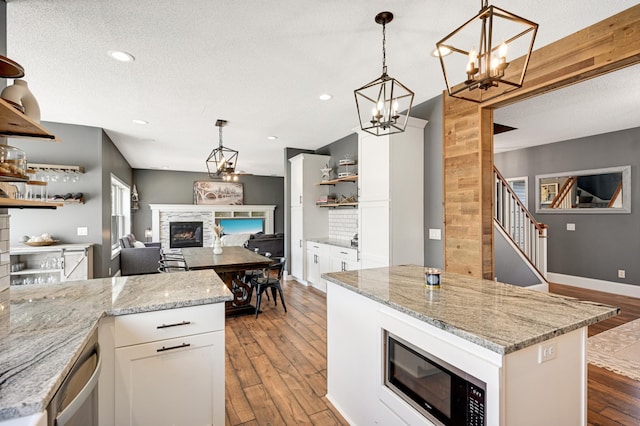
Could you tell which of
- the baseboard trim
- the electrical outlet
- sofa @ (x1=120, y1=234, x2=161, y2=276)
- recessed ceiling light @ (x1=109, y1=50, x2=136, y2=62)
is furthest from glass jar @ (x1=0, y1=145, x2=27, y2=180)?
the baseboard trim

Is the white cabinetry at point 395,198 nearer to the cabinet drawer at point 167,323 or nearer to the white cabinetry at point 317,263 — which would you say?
the white cabinetry at point 317,263

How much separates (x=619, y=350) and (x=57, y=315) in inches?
174

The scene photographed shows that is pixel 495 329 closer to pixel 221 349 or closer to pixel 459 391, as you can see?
pixel 459 391

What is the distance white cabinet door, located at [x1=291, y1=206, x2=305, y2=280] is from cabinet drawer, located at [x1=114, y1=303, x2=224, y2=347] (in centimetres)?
392

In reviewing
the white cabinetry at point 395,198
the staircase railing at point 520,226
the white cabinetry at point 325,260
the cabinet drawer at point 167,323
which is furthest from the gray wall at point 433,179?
the cabinet drawer at point 167,323

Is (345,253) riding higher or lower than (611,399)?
higher

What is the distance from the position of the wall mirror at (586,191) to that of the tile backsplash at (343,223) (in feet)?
12.3

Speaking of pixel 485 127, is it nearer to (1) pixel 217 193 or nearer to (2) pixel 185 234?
(1) pixel 217 193

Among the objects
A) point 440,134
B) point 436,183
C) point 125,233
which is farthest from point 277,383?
point 125,233

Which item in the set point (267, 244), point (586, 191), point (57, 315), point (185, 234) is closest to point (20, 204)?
point (57, 315)

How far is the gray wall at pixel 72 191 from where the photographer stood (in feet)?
13.8

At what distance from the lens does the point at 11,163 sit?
4.60 feet

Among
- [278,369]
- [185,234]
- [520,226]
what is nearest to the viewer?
[278,369]

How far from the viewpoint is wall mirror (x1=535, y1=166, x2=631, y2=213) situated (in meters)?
4.81
